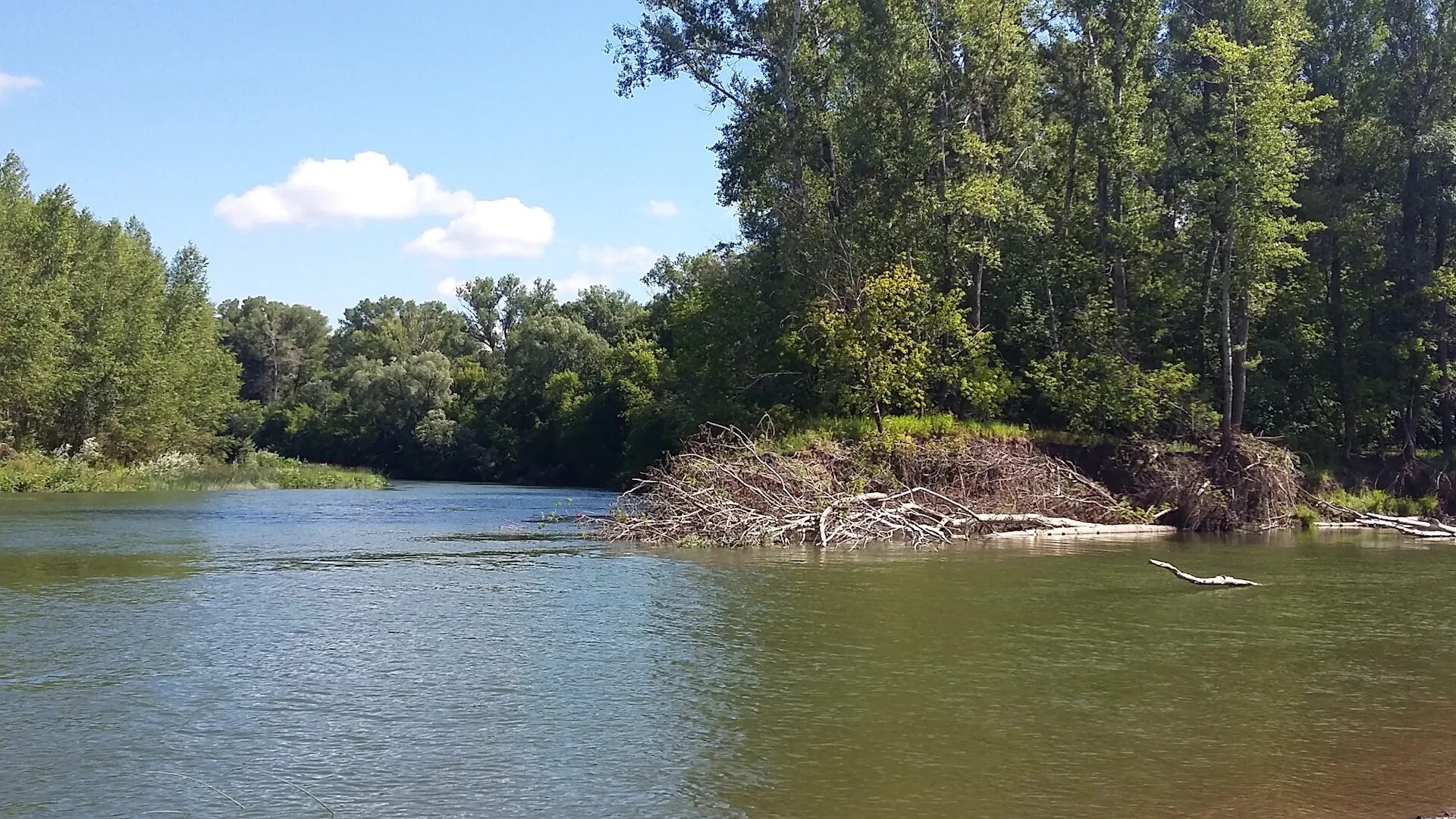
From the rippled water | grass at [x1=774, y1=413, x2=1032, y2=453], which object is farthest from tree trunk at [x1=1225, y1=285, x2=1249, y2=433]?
the rippled water

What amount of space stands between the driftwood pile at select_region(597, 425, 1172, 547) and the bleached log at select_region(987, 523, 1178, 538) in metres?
0.04

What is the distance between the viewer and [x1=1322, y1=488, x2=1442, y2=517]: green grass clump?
34.6m

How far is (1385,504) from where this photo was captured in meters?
35.1

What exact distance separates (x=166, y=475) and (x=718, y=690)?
49.1m

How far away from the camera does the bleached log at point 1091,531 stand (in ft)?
94.6

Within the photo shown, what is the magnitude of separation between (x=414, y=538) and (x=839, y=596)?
13.6 m

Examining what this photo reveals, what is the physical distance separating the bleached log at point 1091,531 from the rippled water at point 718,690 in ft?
21.7

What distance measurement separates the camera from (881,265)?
1428 inches

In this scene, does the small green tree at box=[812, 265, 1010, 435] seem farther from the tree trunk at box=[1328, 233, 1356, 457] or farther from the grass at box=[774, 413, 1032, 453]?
the tree trunk at box=[1328, 233, 1356, 457]

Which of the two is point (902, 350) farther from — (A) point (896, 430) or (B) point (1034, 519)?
(B) point (1034, 519)

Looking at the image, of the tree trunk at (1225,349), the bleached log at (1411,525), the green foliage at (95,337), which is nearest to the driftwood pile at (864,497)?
the tree trunk at (1225,349)

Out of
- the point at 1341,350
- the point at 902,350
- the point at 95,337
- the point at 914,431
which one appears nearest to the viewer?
the point at 914,431

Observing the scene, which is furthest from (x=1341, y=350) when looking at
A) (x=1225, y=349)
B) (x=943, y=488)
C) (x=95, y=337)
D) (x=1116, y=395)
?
(x=95, y=337)

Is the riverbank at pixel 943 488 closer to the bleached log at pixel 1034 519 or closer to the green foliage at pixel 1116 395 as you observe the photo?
the bleached log at pixel 1034 519
